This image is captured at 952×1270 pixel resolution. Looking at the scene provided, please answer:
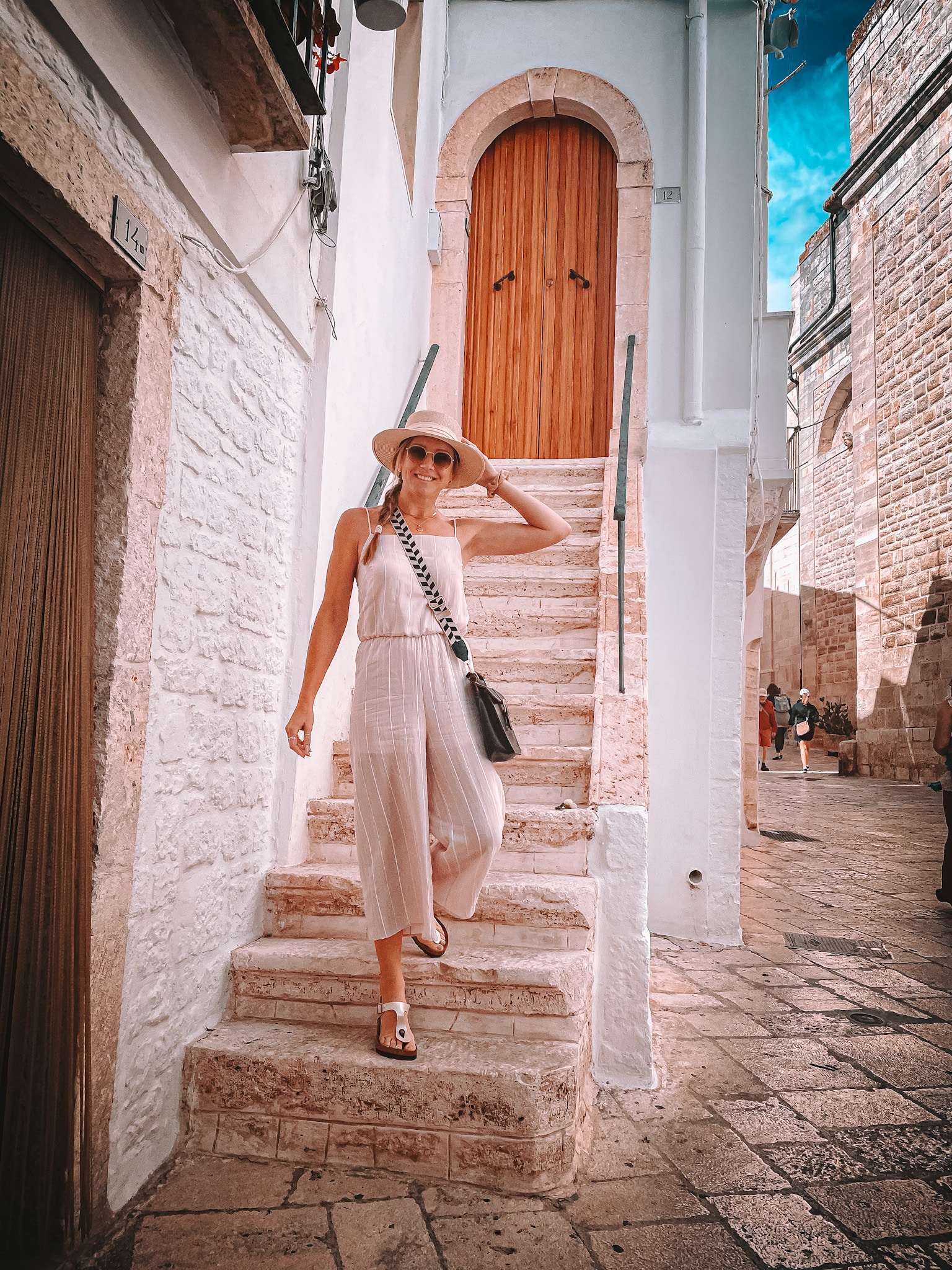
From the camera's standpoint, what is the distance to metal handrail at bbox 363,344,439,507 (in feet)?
13.1

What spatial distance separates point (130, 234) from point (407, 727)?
151cm

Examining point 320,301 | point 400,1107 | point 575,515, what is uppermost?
point 320,301

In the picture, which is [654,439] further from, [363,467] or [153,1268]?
[153,1268]

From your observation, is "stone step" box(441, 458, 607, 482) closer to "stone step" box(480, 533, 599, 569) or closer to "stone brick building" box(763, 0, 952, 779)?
"stone step" box(480, 533, 599, 569)

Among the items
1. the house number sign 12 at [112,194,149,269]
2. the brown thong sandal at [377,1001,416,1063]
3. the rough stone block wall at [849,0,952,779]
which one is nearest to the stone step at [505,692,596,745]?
the brown thong sandal at [377,1001,416,1063]

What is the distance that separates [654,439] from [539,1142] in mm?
4684

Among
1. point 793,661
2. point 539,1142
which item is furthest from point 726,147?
point 793,661

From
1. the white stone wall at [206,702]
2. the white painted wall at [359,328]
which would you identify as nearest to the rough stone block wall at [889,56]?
the white painted wall at [359,328]

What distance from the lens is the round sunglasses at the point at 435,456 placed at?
2572mm

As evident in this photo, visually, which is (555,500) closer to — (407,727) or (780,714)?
(407,727)

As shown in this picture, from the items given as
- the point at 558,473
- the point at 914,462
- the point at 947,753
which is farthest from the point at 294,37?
the point at 914,462

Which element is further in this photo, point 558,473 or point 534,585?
point 558,473

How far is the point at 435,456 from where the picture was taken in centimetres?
259

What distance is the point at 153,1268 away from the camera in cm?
188
